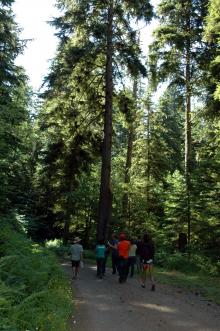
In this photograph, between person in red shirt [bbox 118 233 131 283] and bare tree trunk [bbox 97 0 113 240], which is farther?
bare tree trunk [bbox 97 0 113 240]

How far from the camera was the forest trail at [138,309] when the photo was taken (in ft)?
30.8

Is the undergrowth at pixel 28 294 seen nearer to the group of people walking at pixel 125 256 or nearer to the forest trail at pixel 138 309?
the forest trail at pixel 138 309

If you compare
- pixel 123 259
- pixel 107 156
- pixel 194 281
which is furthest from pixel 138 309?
pixel 107 156

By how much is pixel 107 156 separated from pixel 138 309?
36.5ft

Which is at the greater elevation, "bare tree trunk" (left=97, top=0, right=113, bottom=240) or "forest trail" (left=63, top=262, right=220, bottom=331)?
"bare tree trunk" (left=97, top=0, right=113, bottom=240)

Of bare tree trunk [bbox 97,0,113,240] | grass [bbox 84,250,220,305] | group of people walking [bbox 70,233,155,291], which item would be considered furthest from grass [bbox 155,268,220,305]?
bare tree trunk [bbox 97,0,113,240]

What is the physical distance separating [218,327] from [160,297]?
3.27 m

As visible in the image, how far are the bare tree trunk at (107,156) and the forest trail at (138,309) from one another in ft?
19.2

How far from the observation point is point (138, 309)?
432 inches

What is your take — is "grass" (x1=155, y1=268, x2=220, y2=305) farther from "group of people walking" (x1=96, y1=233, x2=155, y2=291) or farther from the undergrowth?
the undergrowth

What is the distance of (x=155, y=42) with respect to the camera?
81.3 feet

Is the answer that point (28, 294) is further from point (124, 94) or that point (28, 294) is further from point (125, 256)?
point (124, 94)

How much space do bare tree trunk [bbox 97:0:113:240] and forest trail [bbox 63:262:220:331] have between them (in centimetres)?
584

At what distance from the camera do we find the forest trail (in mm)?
9391
